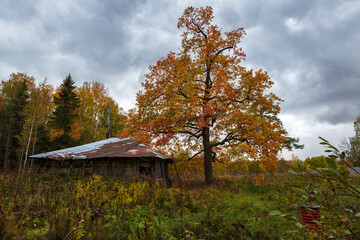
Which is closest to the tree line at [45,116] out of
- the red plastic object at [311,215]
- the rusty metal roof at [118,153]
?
the rusty metal roof at [118,153]

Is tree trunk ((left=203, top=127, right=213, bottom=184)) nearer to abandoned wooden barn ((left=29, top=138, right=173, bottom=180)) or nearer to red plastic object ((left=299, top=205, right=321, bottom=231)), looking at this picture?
abandoned wooden barn ((left=29, top=138, right=173, bottom=180))

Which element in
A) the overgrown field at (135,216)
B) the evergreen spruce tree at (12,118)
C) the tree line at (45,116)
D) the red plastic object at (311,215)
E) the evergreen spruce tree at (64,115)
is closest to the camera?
the red plastic object at (311,215)

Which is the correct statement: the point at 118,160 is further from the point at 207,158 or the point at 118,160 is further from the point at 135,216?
the point at 135,216

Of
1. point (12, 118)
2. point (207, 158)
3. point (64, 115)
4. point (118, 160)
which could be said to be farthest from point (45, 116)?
point (207, 158)

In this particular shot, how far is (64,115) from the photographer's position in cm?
2220

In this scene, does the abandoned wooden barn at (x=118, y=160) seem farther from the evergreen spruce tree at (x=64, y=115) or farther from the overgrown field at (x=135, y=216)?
the evergreen spruce tree at (x=64, y=115)

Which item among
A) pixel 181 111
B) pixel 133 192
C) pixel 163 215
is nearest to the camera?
pixel 163 215

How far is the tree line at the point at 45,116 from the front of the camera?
1930 centimetres

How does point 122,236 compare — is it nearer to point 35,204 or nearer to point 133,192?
point 35,204

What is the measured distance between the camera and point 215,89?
10.1 m

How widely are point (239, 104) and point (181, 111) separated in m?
3.93

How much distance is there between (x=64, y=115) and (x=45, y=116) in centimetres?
181

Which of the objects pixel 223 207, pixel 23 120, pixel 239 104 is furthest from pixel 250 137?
pixel 23 120

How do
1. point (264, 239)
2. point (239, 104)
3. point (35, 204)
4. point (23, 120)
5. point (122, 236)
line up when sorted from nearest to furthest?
1. point (122, 236)
2. point (264, 239)
3. point (35, 204)
4. point (239, 104)
5. point (23, 120)
